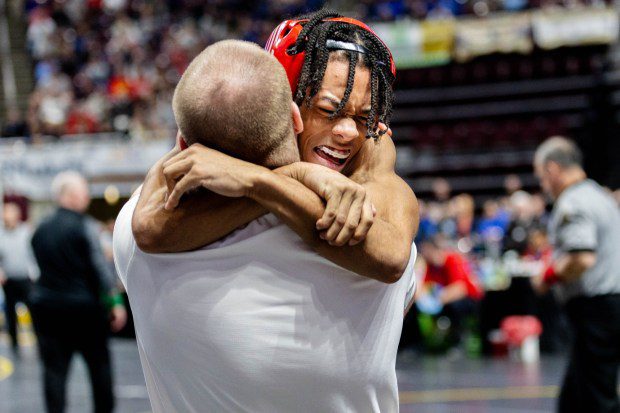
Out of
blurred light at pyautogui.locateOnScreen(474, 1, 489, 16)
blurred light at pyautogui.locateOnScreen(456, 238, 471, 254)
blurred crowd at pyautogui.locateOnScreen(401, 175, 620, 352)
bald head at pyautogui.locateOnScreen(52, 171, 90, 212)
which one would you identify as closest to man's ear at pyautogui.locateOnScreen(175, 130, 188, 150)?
bald head at pyautogui.locateOnScreen(52, 171, 90, 212)

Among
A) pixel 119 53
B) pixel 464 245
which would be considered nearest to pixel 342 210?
pixel 464 245

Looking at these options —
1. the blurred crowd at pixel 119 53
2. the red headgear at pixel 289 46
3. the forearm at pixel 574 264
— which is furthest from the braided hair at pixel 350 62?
the blurred crowd at pixel 119 53

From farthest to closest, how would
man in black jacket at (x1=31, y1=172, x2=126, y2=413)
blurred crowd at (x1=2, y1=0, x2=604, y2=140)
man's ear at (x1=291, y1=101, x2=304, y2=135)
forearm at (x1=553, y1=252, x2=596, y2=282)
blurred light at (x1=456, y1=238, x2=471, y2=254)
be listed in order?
A: blurred crowd at (x1=2, y1=0, x2=604, y2=140) → blurred light at (x1=456, y1=238, x2=471, y2=254) → man in black jacket at (x1=31, y1=172, x2=126, y2=413) → forearm at (x1=553, y1=252, x2=596, y2=282) → man's ear at (x1=291, y1=101, x2=304, y2=135)

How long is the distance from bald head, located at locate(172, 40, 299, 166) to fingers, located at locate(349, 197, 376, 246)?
0.55 ft

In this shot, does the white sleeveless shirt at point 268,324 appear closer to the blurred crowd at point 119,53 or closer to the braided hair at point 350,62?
the braided hair at point 350,62

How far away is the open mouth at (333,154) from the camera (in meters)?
1.82

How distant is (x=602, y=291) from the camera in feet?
16.5

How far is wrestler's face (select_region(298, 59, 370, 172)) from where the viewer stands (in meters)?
1.75

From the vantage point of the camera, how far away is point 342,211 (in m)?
1.29

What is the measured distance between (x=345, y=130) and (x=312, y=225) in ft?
1.63

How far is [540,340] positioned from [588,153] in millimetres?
6494

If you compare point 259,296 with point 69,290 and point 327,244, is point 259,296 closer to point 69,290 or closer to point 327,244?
point 327,244

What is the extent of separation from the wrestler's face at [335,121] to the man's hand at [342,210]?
0.45 meters

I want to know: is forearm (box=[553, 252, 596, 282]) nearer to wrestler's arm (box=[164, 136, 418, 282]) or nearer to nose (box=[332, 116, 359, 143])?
nose (box=[332, 116, 359, 143])
